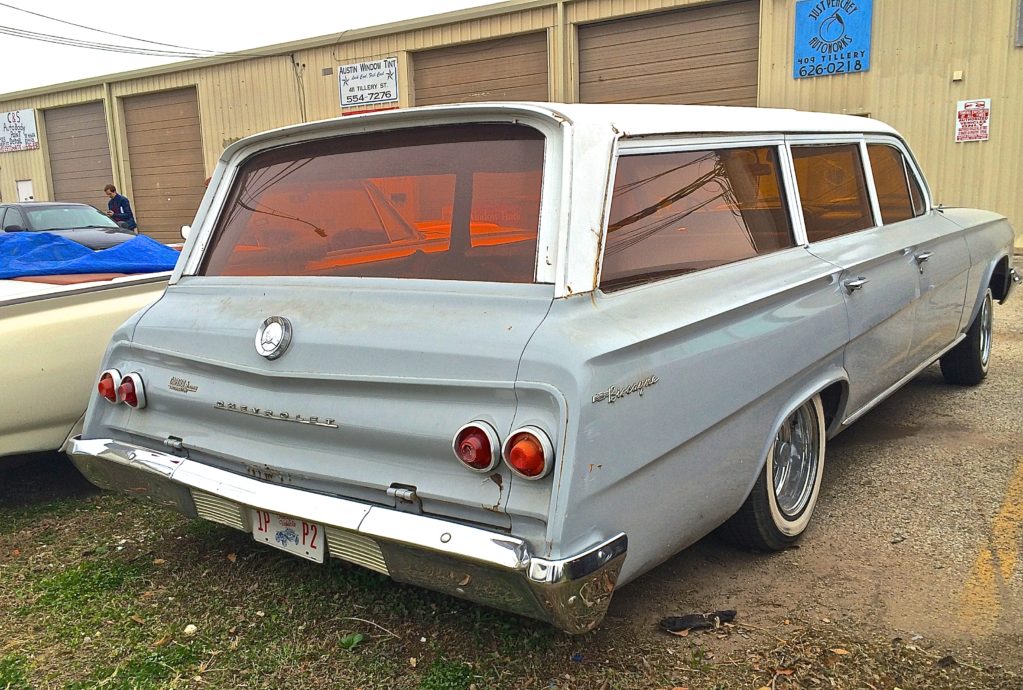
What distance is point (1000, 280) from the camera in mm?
5656

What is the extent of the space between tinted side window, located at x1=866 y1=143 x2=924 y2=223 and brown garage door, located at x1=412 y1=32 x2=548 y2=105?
11.9 m

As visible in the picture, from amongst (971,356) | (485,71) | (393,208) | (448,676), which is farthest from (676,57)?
(448,676)

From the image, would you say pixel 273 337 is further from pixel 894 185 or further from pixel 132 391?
pixel 894 185

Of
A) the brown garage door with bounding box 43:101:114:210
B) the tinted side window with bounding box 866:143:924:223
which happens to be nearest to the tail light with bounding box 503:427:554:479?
the tinted side window with bounding box 866:143:924:223

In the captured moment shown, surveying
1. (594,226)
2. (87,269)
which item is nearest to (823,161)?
(594,226)

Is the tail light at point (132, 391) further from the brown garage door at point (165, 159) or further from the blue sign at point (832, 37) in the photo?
→ the brown garage door at point (165, 159)

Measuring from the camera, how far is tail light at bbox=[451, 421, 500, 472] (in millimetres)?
2176

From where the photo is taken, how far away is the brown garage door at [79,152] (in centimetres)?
2305

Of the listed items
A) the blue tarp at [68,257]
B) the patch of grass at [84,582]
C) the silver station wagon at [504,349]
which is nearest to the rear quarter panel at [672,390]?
the silver station wagon at [504,349]

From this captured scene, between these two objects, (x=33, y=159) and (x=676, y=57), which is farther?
(x=33, y=159)

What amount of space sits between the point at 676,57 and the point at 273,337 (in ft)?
43.3

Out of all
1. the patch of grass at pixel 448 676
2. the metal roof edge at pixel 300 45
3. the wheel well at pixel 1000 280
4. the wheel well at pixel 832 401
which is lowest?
the patch of grass at pixel 448 676

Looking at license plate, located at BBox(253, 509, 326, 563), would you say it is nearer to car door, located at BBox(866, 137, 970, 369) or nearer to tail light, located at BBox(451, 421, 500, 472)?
tail light, located at BBox(451, 421, 500, 472)

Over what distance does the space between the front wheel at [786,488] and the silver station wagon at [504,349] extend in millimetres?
12
